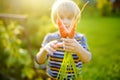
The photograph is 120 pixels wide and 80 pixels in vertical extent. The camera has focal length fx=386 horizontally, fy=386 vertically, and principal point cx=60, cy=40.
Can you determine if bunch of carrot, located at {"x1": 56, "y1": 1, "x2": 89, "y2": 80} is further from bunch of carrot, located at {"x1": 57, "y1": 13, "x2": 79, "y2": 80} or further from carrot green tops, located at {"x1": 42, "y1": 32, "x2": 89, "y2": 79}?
carrot green tops, located at {"x1": 42, "y1": 32, "x2": 89, "y2": 79}

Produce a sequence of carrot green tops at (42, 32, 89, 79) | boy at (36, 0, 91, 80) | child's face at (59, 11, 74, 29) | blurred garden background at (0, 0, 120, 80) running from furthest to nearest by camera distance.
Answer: blurred garden background at (0, 0, 120, 80)
carrot green tops at (42, 32, 89, 79)
child's face at (59, 11, 74, 29)
boy at (36, 0, 91, 80)

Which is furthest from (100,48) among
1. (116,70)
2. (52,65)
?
(52,65)

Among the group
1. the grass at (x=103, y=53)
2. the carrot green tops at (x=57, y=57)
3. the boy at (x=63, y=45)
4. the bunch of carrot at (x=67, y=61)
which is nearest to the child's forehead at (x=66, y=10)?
the boy at (x=63, y=45)

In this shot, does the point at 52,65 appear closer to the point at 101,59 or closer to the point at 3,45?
the point at 3,45

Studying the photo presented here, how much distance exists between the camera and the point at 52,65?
3.35 meters

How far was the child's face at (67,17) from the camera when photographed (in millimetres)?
3176

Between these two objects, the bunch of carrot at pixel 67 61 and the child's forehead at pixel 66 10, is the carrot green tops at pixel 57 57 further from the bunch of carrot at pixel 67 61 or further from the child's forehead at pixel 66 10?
the bunch of carrot at pixel 67 61

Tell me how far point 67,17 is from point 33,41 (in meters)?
5.52

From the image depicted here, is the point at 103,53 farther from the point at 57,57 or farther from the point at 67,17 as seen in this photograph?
the point at 67,17

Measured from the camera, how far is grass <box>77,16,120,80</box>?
195 inches

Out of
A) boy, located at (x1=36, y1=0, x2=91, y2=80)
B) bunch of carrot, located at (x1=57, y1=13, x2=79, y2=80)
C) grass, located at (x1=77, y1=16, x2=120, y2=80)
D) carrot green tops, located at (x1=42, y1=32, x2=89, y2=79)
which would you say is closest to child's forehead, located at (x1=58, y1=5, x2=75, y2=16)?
boy, located at (x1=36, y1=0, x2=91, y2=80)

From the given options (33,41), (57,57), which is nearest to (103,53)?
(33,41)

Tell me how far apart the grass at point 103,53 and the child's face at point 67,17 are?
5.44 ft

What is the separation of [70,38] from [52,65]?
1.86ft
